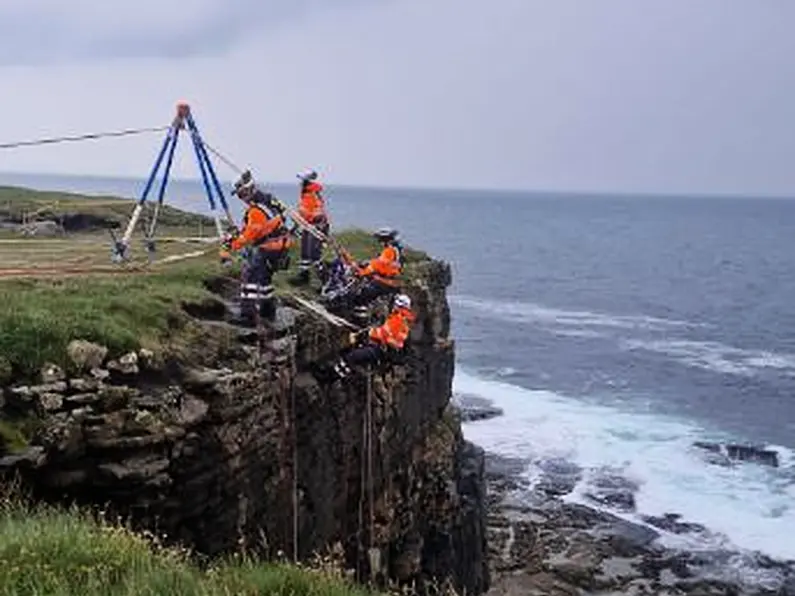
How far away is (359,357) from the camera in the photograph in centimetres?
2106

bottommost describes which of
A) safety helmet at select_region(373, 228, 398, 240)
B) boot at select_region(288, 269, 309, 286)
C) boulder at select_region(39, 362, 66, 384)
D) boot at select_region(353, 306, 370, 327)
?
boot at select_region(353, 306, 370, 327)

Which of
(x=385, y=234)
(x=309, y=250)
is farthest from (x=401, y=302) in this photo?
(x=309, y=250)

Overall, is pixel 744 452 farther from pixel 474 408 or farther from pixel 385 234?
pixel 385 234

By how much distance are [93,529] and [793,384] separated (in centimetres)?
5541

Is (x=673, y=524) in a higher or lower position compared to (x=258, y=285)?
lower

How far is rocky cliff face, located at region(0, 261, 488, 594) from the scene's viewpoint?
14.5 meters

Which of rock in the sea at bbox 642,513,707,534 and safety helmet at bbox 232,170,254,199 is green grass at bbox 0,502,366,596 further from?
rock in the sea at bbox 642,513,707,534

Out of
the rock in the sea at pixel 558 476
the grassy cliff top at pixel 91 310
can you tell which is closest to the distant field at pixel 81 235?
the grassy cliff top at pixel 91 310

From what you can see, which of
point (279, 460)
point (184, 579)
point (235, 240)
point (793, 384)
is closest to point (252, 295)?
point (235, 240)

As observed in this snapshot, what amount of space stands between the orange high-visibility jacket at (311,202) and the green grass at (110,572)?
550 inches

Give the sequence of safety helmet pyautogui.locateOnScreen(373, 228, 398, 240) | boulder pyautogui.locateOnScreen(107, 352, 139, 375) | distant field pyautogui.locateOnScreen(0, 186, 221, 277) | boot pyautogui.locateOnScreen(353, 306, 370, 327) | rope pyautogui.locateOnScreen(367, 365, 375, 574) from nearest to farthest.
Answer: boulder pyautogui.locateOnScreen(107, 352, 139, 375) < safety helmet pyautogui.locateOnScreen(373, 228, 398, 240) < boot pyautogui.locateOnScreen(353, 306, 370, 327) < rope pyautogui.locateOnScreen(367, 365, 375, 574) < distant field pyautogui.locateOnScreen(0, 186, 221, 277)

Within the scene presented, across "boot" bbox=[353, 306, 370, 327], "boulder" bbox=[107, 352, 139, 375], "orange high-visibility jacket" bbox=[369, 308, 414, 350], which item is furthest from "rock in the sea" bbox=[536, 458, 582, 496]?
"boulder" bbox=[107, 352, 139, 375]

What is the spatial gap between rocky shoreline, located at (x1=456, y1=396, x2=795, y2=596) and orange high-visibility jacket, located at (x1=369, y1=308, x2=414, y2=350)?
14.4 meters

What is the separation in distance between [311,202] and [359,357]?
4.32 metres
